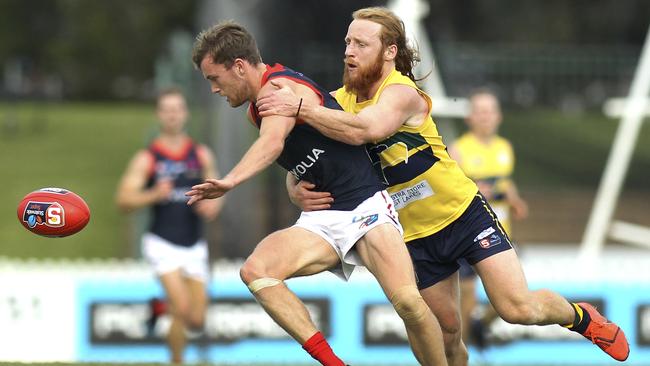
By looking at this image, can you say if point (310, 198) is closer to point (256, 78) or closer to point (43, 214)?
point (256, 78)

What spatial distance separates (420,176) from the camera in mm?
7043

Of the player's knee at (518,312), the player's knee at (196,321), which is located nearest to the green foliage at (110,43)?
the player's knee at (196,321)

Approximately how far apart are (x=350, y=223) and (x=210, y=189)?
2.94 ft

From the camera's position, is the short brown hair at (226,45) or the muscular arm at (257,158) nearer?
the muscular arm at (257,158)

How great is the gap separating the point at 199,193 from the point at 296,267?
29.1 inches

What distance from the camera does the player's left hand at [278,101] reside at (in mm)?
6586

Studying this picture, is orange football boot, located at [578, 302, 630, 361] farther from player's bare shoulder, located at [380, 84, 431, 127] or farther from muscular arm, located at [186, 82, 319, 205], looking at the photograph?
muscular arm, located at [186, 82, 319, 205]

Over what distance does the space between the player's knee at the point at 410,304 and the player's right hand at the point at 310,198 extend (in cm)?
65

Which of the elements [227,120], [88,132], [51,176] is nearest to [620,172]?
[227,120]

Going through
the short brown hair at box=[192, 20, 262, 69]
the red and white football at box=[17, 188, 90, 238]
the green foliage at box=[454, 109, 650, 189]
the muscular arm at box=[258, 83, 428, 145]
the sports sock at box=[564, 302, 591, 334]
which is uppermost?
the green foliage at box=[454, 109, 650, 189]

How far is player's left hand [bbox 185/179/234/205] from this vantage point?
6.28 m

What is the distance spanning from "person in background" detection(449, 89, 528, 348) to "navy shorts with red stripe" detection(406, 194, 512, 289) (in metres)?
3.86

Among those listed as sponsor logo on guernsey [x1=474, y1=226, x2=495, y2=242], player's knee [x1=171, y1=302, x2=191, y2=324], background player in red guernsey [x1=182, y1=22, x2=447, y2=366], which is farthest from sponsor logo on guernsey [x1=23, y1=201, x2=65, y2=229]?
player's knee [x1=171, y1=302, x2=191, y2=324]

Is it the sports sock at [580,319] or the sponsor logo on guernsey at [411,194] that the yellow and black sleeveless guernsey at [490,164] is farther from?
the sponsor logo on guernsey at [411,194]
